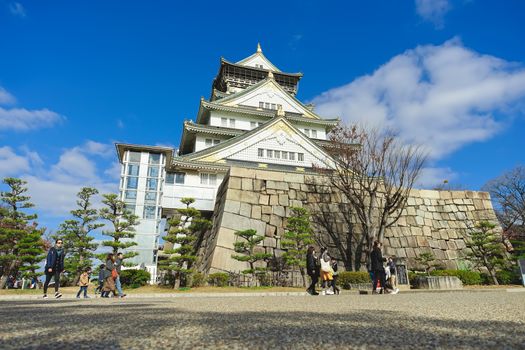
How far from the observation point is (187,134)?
28297mm

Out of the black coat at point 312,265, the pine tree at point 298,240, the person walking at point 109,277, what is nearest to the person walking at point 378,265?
the black coat at point 312,265

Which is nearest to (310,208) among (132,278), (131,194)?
(132,278)

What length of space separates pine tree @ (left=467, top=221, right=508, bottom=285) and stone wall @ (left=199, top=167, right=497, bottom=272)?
1023 millimetres

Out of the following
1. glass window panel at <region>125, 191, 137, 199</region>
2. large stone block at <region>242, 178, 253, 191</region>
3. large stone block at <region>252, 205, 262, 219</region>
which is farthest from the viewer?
glass window panel at <region>125, 191, 137, 199</region>

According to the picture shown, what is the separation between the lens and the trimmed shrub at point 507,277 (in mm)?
15195

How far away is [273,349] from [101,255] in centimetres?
1437

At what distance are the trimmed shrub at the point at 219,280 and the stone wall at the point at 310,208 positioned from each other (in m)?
0.84

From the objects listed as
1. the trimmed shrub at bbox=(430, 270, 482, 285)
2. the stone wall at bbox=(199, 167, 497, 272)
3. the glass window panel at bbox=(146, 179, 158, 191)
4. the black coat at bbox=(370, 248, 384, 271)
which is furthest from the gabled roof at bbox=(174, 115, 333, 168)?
the black coat at bbox=(370, 248, 384, 271)

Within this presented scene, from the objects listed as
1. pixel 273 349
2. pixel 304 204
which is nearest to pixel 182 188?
Result: pixel 304 204

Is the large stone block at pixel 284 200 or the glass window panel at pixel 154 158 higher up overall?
the glass window panel at pixel 154 158

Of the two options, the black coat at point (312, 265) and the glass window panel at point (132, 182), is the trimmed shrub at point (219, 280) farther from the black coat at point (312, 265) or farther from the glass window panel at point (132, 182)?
the glass window panel at point (132, 182)

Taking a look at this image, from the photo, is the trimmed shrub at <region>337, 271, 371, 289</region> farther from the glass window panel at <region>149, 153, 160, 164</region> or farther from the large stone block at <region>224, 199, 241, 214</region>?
the glass window panel at <region>149, 153, 160, 164</region>

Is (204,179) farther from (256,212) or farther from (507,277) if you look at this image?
(507,277)

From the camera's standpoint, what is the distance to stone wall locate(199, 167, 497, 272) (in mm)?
15352
